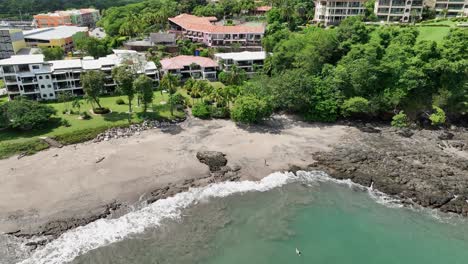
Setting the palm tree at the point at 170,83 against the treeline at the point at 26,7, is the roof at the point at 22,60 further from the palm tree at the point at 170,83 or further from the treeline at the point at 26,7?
the treeline at the point at 26,7

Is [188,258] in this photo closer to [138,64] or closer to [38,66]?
[138,64]

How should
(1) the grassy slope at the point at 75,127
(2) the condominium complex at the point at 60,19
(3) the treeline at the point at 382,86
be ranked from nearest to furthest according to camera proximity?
(1) the grassy slope at the point at 75,127 → (3) the treeline at the point at 382,86 → (2) the condominium complex at the point at 60,19

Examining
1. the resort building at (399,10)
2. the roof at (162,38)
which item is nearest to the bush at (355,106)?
the roof at (162,38)

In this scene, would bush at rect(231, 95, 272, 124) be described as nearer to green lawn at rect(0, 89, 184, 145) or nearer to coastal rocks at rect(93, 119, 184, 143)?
coastal rocks at rect(93, 119, 184, 143)

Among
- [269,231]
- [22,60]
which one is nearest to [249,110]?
[269,231]

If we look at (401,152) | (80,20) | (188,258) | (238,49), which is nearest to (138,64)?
(238,49)

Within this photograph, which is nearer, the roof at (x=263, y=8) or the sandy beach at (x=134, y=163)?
the sandy beach at (x=134, y=163)
